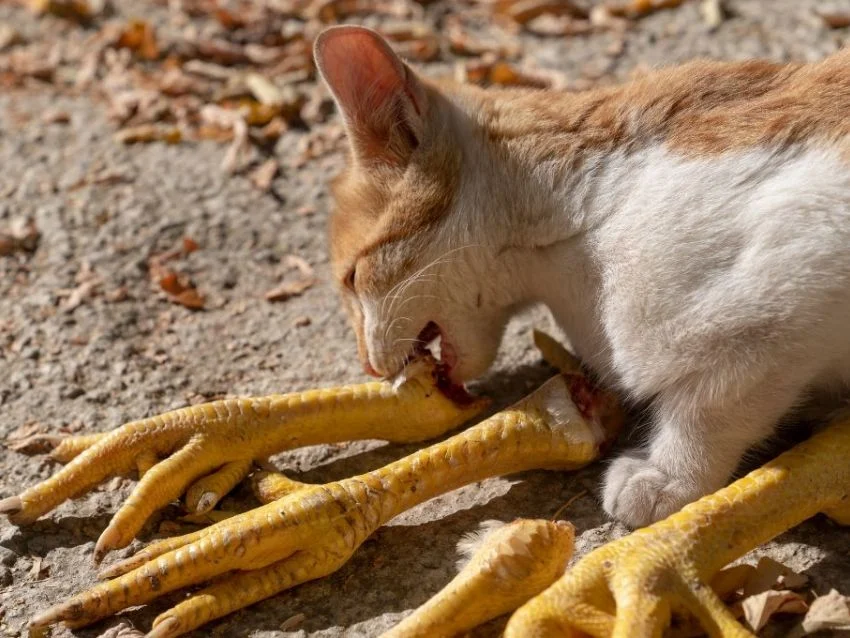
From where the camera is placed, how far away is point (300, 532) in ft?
7.84

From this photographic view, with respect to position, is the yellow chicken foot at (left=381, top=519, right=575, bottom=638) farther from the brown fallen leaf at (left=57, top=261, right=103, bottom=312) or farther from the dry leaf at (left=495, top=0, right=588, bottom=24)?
the dry leaf at (left=495, top=0, right=588, bottom=24)

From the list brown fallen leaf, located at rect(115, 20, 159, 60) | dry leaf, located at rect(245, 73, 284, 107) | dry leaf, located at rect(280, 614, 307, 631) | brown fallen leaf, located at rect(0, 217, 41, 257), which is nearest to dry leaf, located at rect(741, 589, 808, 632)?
dry leaf, located at rect(280, 614, 307, 631)

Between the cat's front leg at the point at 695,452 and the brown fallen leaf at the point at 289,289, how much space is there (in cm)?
157

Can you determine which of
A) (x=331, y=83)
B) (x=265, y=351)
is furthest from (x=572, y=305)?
(x=265, y=351)

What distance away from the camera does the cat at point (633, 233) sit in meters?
2.47

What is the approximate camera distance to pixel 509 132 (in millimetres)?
2945

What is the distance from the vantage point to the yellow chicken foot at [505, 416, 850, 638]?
211cm

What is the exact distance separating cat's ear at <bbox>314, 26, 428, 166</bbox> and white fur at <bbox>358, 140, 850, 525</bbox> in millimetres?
202

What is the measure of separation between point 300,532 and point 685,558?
0.83 m

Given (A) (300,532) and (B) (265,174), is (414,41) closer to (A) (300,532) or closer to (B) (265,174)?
(B) (265,174)

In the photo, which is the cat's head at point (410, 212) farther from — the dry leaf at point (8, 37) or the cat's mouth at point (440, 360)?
the dry leaf at point (8, 37)

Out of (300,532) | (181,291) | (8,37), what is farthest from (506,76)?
(300,532)

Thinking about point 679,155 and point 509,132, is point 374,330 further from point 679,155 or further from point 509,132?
point 679,155

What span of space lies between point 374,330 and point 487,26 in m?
3.02
